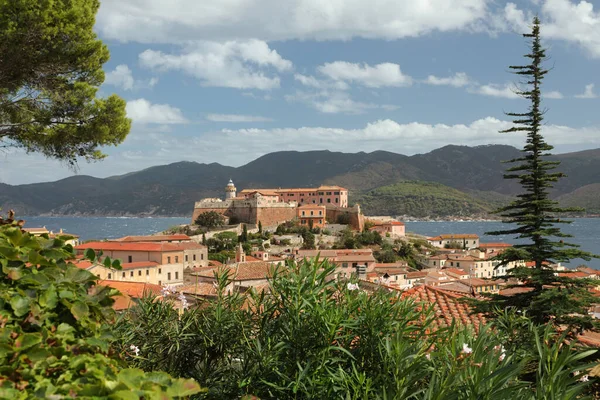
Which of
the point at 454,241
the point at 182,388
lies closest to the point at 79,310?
the point at 182,388

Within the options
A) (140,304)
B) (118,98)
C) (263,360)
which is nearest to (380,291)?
(263,360)

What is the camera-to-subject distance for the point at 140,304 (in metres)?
4.54

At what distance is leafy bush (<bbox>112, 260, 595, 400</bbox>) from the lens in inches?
108

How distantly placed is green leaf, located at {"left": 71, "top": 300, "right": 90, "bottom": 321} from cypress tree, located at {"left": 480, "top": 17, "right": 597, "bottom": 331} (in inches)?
501

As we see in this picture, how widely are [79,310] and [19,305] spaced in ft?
0.73

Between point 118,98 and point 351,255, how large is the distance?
54.2 meters

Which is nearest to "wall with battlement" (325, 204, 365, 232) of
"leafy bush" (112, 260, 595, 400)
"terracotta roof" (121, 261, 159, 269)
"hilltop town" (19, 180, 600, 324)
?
"hilltop town" (19, 180, 600, 324)

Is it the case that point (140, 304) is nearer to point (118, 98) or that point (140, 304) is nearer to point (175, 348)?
point (175, 348)

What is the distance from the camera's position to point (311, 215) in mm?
86750

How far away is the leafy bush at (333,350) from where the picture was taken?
2.73 metres

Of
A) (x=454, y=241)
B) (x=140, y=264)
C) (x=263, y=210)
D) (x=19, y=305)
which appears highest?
(x=19, y=305)

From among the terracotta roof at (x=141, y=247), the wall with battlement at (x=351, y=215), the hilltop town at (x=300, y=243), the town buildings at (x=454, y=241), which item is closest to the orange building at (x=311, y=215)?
the hilltop town at (x=300, y=243)

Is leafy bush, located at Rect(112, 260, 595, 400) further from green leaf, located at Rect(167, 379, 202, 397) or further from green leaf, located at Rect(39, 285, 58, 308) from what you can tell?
green leaf, located at Rect(39, 285, 58, 308)

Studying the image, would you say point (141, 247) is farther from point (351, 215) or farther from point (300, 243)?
point (351, 215)
